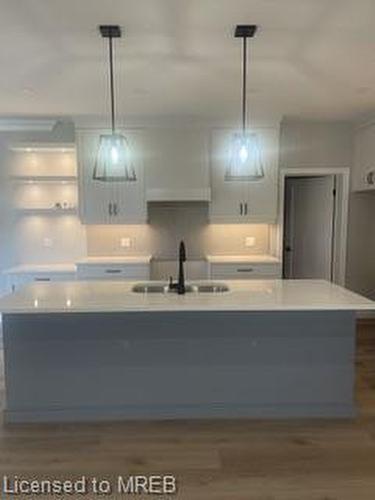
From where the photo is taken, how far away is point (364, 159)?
475 centimetres

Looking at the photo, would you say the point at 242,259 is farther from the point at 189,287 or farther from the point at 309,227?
the point at 189,287

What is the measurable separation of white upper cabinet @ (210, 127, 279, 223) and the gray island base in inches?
88.0

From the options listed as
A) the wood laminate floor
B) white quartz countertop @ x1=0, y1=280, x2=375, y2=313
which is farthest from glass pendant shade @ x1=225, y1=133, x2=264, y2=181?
the wood laminate floor

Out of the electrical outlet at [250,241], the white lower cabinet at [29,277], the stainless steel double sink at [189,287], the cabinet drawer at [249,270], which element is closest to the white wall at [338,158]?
the electrical outlet at [250,241]

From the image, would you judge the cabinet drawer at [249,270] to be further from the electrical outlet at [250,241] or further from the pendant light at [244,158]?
the pendant light at [244,158]

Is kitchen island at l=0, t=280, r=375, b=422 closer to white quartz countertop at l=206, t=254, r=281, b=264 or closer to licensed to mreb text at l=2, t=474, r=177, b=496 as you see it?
licensed to mreb text at l=2, t=474, r=177, b=496

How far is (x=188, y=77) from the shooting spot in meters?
3.22

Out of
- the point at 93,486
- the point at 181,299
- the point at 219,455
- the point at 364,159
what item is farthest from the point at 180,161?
the point at 93,486

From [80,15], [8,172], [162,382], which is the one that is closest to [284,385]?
[162,382]

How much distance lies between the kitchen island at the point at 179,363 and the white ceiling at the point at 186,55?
1742mm

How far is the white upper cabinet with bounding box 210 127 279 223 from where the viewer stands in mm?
4695

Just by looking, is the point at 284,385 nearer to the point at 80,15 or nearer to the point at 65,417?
the point at 65,417

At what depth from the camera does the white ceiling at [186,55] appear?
2.16 metres

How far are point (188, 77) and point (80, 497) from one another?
10.2 ft
